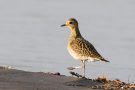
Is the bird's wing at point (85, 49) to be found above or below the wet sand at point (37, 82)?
above

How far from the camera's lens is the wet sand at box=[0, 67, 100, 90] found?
11.6 m

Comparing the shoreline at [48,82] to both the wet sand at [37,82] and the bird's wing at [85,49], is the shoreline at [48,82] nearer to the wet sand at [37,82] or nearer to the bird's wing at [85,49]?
the wet sand at [37,82]

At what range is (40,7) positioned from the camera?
25656 millimetres

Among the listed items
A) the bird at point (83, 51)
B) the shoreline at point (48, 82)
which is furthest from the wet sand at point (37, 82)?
the bird at point (83, 51)

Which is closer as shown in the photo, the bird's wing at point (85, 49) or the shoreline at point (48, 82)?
the shoreline at point (48, 82)

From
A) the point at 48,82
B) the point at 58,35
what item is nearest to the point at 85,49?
the point at 48,82

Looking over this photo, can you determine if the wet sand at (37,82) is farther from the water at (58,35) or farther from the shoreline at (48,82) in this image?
the water at (58,35)

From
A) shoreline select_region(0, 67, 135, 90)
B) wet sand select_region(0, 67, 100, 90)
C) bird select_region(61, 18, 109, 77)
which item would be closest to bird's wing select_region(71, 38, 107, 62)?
A: bird select_region(61, 18, 109, 77)

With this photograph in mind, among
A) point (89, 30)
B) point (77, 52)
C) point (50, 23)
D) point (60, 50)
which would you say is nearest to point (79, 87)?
point (77, 52)

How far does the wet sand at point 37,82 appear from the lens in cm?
1161

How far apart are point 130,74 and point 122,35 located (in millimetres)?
4730

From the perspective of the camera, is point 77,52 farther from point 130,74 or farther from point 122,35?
point 122,35

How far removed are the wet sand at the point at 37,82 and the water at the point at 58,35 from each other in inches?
137

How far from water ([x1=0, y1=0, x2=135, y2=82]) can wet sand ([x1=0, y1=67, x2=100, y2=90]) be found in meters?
3.49
